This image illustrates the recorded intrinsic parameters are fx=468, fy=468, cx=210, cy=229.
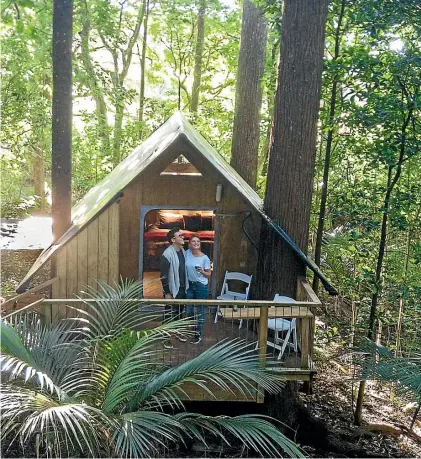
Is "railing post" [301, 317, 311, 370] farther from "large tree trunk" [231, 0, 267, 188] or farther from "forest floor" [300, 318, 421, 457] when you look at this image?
"large tree trunk" [231, 0, 267, 188]

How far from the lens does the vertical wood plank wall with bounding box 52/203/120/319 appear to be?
22.3ft

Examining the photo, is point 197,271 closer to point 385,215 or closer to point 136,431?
point 385,215

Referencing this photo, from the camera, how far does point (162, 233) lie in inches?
418

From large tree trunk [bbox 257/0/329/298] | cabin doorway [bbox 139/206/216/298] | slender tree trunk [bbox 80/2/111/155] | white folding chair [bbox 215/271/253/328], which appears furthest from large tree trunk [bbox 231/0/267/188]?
large tree trunk [bbox 257/0/329/298]

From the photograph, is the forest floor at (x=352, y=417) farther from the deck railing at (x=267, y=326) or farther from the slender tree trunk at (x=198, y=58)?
the slender tree trunk at (x=198, y=58)

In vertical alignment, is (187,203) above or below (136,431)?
above

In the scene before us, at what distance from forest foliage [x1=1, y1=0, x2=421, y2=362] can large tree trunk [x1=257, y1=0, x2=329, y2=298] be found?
0.57 m

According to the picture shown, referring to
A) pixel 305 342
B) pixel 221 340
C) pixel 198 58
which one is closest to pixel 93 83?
pixel 221 340

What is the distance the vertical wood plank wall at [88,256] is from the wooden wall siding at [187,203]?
544mm

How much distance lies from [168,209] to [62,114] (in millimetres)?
2122

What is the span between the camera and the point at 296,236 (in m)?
6.92

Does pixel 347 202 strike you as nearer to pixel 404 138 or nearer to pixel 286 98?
pixel 404 138

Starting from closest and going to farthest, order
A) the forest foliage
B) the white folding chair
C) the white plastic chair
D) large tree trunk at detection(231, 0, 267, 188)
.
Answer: the white plastic chair
the forest foliage
the white folding chair
large tree trunk at detection(231, 0, 267, 188)

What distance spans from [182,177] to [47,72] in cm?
898
